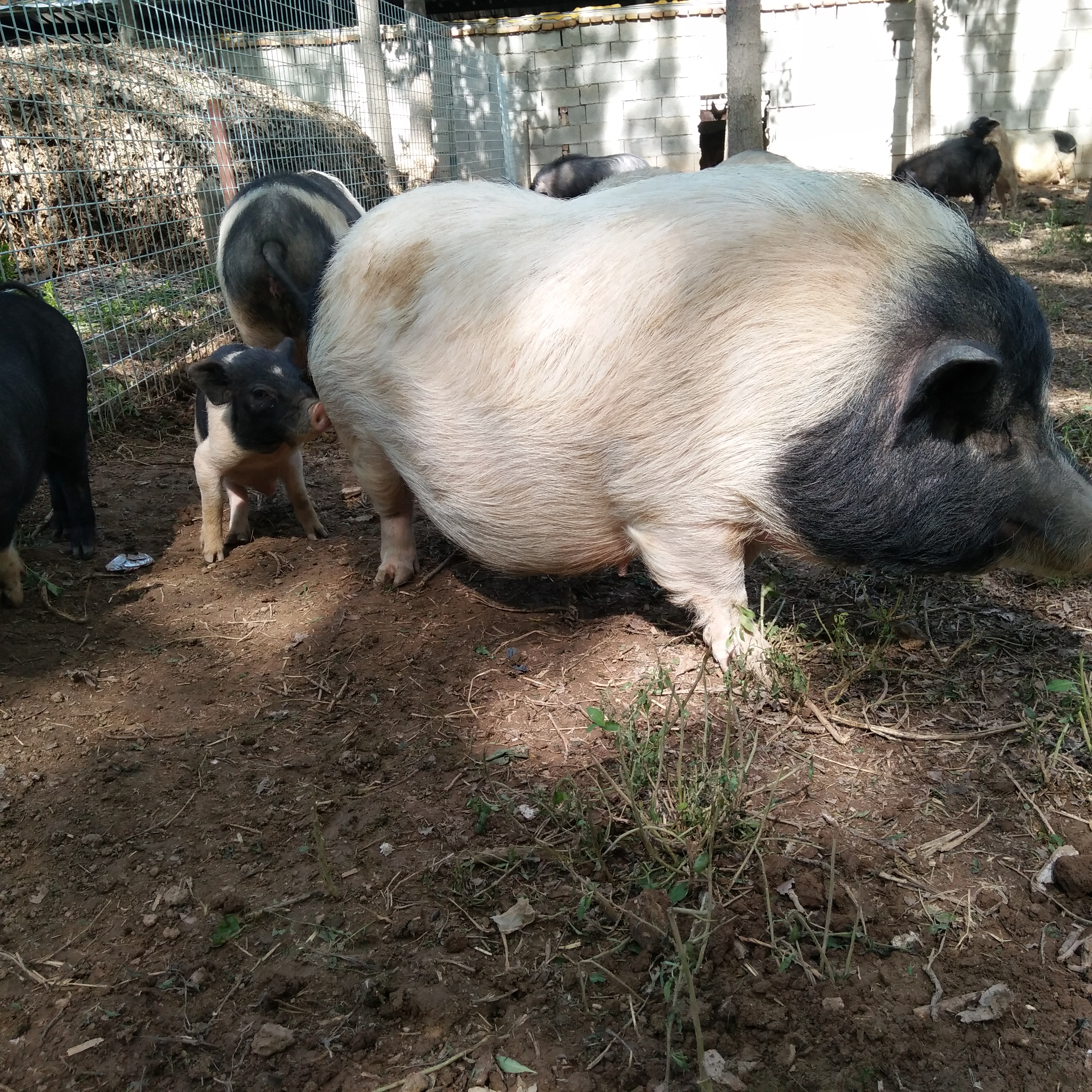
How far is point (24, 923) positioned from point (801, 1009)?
1.75 meters

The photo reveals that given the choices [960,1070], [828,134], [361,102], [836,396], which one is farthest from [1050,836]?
[828,134]

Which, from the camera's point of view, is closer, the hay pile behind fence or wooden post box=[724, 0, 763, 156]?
the hay pile behind fence

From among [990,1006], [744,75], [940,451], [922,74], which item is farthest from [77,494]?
[922,74]

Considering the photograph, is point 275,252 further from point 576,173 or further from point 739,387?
point 576,173

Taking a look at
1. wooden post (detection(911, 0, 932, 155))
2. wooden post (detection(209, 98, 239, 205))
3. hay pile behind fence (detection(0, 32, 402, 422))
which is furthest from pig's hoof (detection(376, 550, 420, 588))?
wooden post (detection(911, 0, 932, 155))

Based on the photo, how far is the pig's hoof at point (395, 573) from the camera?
3.79 m

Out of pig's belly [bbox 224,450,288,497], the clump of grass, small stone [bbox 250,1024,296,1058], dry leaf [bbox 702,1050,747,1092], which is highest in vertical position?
pig's belly [bbox 224,450,288,497]

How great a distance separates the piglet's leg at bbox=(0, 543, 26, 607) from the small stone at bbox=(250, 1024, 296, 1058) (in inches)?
93.2

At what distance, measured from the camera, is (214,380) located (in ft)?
13.1

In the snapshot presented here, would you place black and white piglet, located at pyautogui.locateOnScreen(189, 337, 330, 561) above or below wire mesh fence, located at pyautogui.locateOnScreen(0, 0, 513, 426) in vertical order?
below

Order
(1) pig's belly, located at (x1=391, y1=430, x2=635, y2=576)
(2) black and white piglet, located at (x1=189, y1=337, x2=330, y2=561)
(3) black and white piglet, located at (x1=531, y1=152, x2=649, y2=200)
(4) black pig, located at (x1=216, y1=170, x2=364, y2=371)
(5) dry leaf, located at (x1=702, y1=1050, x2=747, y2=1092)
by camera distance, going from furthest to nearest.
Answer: (3) black and white piglet, located at (x1=531, y1=152, x2=649, y2=200)
(4) black pig, located at (x1=216, y1=170, x2=364, y2=371)
(2) black and white piglet, located at (x1=189, y1=337, x2=330, y2=561)
(1) pig's belly, located at (x1=391, y1=430, x2=635, y2=576)
(5) dry leaf, located at (x1=702, y1=1050, x2=747, y2=1092)

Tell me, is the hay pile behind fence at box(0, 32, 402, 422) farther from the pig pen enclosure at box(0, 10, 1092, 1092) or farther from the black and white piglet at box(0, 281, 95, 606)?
the black and white piglet at box(0, 281, 95, 606)

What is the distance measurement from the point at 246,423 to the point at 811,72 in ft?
42.9

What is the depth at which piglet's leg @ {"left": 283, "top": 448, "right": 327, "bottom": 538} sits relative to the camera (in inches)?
168
